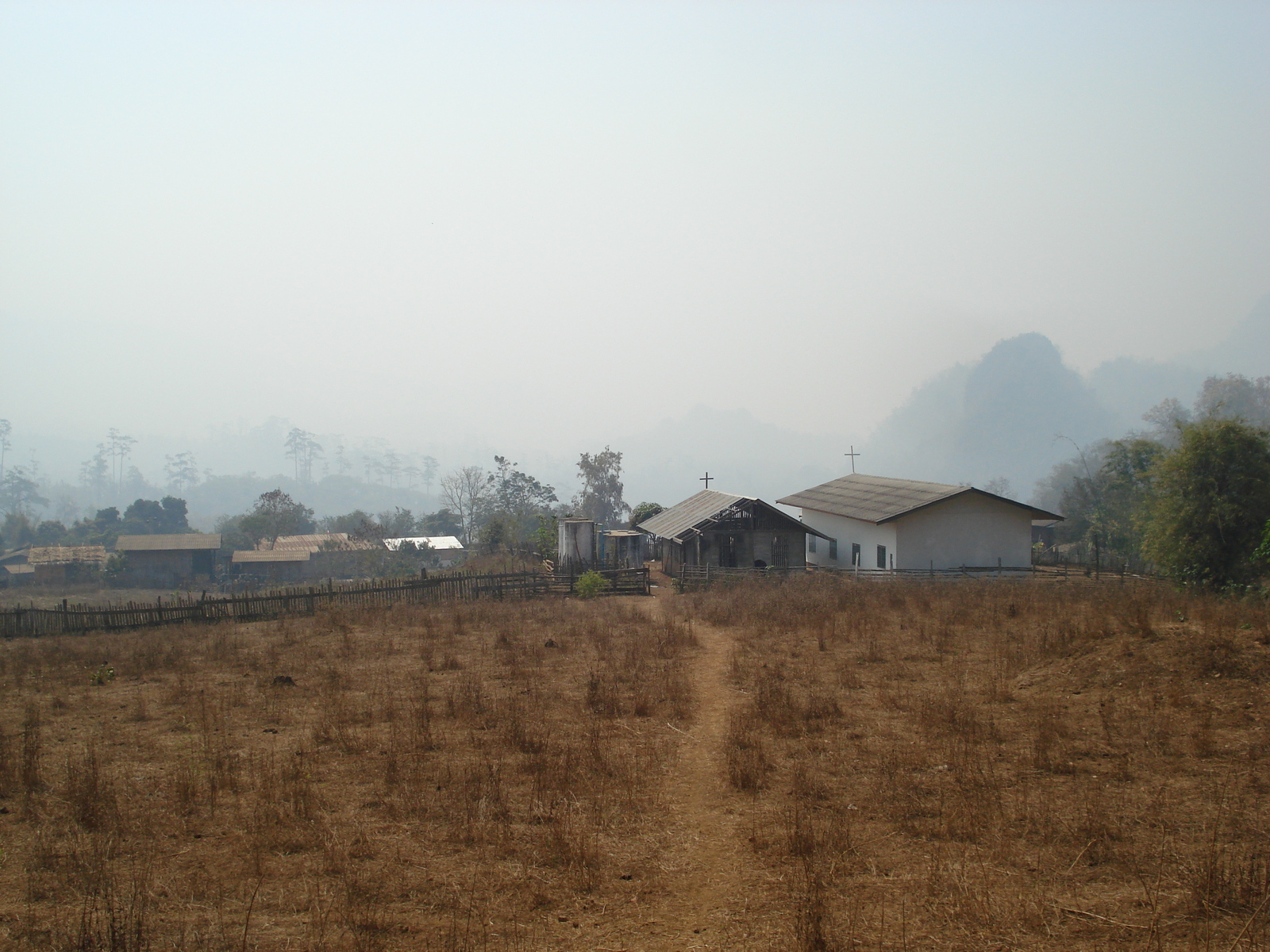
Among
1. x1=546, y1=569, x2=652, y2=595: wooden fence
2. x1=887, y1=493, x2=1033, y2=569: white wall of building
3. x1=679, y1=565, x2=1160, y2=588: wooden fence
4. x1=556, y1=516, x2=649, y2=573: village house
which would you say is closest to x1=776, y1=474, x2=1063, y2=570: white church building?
x1=887, y1=493, x2=1033, y2=569: white wall of building

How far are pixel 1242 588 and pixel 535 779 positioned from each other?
2244cm

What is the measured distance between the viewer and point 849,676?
44.7 feet

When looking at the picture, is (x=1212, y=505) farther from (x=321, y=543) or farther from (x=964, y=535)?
(x=321, y=543)

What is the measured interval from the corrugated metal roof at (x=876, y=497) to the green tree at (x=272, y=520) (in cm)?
4811

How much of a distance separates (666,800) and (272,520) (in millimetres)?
73421

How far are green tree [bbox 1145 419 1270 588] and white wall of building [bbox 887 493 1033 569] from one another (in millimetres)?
9884

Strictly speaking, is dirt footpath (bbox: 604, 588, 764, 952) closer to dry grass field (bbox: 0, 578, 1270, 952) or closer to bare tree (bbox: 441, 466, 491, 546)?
dry grass field (bbox: 0, 578, 1270, 952)

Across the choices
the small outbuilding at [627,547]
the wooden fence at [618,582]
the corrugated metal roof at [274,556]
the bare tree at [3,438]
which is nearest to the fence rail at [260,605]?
the wooden fence at [618,582]

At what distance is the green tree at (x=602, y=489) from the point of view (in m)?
81.1

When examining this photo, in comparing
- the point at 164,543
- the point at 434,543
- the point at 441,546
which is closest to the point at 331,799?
the point at 164,543

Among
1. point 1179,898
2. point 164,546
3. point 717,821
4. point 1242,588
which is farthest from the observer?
point 164,546

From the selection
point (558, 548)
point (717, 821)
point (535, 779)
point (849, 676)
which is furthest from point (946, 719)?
point (558, 548)

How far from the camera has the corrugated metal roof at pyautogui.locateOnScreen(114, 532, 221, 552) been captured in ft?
190

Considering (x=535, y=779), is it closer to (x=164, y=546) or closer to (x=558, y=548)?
(x=558, y=548)
